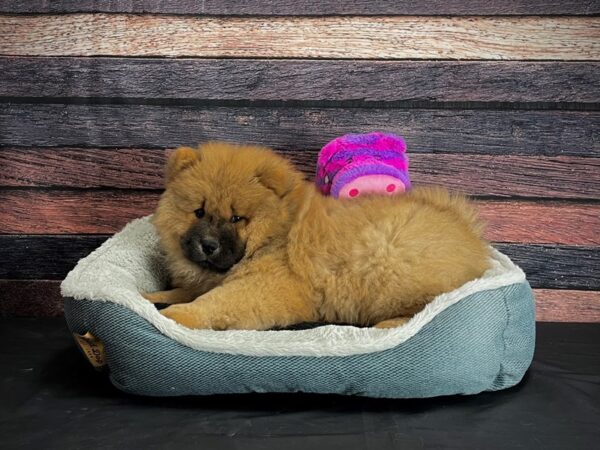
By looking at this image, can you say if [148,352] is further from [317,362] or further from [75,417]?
[317,362]

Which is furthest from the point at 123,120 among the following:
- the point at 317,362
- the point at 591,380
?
the point at 591,380

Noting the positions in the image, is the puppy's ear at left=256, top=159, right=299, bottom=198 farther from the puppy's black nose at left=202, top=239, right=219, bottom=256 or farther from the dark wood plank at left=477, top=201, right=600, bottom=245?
the dark wood plank at left=477, top=201, right=600, bottom=245

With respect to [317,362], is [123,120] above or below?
above

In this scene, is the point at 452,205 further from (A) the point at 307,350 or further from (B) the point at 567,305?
(B) the point at 567,305

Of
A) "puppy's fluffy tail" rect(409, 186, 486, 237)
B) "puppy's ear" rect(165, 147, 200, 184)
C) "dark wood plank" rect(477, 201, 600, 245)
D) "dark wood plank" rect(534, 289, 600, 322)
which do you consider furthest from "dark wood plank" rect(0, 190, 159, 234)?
"dark wood plank" rect(534, 289, 600, 322)

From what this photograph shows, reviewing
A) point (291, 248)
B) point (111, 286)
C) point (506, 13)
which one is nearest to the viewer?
point (111, 286)

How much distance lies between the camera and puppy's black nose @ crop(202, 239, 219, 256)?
201 cm

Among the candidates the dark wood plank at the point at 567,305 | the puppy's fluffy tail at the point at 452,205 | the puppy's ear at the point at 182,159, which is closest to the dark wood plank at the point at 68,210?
the puppy's ear at the point at 182,159

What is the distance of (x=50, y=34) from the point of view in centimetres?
270

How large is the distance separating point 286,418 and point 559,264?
62.5 inches

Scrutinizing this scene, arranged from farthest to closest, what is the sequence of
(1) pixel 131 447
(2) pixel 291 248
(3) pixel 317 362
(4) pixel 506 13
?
(4) pixel 506 13
(2) pixel 291 248
(3) pixel 317 362
(1) pixel 131 447

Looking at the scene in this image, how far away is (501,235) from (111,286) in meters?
1.67

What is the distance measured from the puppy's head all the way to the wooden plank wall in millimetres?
649

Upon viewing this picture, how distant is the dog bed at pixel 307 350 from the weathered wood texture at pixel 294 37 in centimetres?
114
